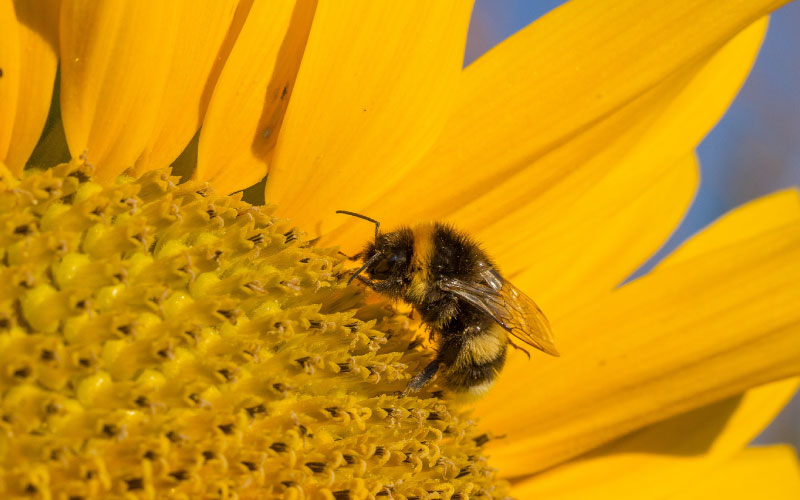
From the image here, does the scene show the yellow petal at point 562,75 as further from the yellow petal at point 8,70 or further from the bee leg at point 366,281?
the yellow petal at point 8,70

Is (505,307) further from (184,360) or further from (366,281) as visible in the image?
(184,360)

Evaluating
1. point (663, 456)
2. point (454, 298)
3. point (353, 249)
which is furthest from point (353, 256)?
point (663, 456)

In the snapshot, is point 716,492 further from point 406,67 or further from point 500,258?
point 406,67

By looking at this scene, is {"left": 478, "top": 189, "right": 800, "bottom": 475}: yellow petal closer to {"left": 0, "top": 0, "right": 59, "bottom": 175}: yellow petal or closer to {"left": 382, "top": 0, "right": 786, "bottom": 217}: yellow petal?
{"left": 382, "top": 0, "right": 786, "bottom": 217}: yellow petal

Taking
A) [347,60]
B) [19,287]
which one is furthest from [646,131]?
[19,287]

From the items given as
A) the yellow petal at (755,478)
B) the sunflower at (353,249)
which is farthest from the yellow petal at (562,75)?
the yellow petal at (755,478)

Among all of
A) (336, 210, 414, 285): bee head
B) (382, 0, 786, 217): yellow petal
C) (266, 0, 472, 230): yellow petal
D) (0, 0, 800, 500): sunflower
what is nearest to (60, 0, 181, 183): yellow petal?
(0, 0, 800, 500): sunflower
